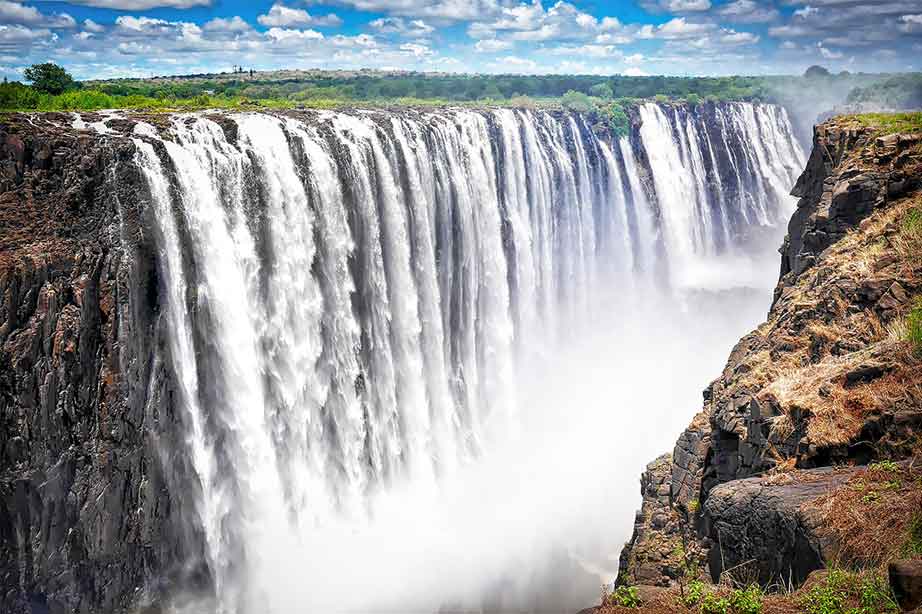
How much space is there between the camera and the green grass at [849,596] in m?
8.45

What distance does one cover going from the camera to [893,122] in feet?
66.0

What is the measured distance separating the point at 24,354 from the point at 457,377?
1590cm

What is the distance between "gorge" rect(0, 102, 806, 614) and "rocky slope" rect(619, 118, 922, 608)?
656 centimetres

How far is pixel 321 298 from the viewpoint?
23.4m

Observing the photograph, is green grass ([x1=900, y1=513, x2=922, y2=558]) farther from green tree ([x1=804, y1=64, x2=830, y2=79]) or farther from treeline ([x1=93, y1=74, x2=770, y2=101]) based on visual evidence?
green tree ([x1=804, y1=64, x2=830, y2=79])

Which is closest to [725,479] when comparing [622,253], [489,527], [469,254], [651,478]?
[651,478]

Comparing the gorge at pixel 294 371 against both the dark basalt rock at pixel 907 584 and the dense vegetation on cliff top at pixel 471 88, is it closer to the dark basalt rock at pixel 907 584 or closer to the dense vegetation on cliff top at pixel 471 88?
the dense vegetation on cliff top at pixel 471 88

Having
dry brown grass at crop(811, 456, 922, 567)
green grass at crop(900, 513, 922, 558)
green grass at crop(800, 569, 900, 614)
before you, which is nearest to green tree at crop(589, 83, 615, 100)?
dry brown grass at crop(811, 456, 922, 567)

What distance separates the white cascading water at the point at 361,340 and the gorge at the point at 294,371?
79mm

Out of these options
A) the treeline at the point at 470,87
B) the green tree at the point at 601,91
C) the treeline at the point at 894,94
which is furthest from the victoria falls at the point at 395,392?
the treeline at the point at 894,94

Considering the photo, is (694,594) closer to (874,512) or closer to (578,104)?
(874,512)

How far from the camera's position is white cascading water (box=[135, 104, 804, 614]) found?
2020cm

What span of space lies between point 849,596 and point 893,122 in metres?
15.3

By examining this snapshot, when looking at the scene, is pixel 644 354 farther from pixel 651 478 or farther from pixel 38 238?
pixel 38 238
